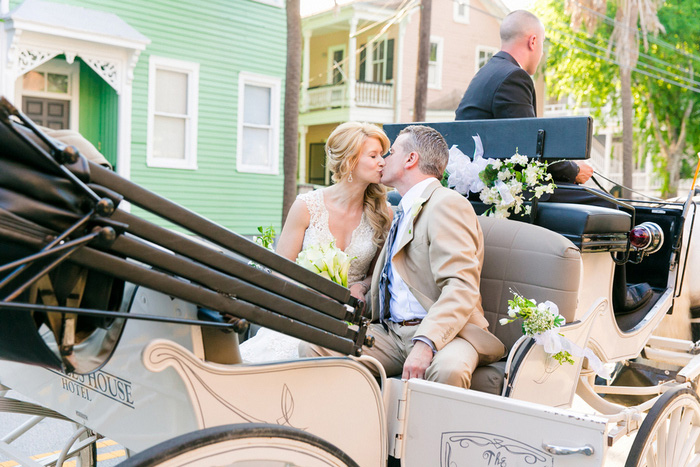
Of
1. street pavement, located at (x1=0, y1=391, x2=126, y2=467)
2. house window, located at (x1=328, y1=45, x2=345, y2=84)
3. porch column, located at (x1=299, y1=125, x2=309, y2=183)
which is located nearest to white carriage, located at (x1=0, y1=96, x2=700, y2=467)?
street pavement, located at (x1=0, y1=391, x2=126, y2=467)

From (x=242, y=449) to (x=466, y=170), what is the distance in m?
2.49

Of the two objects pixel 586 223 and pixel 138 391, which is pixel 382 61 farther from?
pixel 138 391

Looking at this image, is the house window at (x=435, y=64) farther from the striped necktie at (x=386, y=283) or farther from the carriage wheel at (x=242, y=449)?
the carriage wheel at (x=242, y=449)

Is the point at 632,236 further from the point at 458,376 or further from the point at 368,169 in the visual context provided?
the point at 458,376

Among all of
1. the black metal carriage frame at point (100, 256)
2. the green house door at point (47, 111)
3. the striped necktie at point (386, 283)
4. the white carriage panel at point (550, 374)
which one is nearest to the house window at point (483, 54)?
the green house door at point (47, 111)

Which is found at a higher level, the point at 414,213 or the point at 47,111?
the point at 47,111

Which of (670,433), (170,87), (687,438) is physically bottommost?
(687,438)

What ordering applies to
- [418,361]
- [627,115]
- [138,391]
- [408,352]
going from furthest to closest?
[627,115], [408,352], [418,361], [138,391]

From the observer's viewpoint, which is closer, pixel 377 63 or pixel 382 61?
pixel 382 61

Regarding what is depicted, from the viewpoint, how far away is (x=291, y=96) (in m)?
12.7

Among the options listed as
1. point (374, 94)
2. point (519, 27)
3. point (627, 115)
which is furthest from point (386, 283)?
point (627, 115)

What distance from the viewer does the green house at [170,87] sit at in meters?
11.9

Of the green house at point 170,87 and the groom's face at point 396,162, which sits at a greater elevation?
the green house at point 170,87

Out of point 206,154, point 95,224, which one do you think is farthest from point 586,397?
point 206,154
